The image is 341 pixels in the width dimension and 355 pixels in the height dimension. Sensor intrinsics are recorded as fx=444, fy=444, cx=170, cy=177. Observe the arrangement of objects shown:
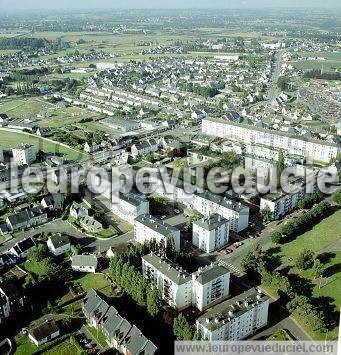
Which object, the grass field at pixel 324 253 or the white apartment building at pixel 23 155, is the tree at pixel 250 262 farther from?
the white apartment building at pixel 23 155

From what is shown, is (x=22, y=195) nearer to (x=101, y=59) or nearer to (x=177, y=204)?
(x=177, y=204)

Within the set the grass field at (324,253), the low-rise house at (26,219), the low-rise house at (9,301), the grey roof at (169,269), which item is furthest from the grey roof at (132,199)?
the low-rise house at (9,301)

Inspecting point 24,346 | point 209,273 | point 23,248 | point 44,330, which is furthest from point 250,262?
point 23,248

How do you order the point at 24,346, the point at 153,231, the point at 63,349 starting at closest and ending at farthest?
the point at 63,349
the point at 24,346
the point at 153,231

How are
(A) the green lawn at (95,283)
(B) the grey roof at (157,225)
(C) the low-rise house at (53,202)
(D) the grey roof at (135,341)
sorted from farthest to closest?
1. (C) the low-rise house at (53,202)
2. (B) the grey roof at (157,225)
3. (A) the green lawn at (95,283)
4. (D) the grey roof at (135,341)

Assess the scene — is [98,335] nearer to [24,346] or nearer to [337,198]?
[24,346]

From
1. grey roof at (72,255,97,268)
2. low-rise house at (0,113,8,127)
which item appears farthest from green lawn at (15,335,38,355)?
low-rise house at (0,113,8,127)

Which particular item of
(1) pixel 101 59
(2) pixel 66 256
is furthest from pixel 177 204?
(1) pixel 101 59

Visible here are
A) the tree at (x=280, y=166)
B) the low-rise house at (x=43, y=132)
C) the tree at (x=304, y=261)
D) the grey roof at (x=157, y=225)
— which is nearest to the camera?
the tree at (x=304, y=261)
